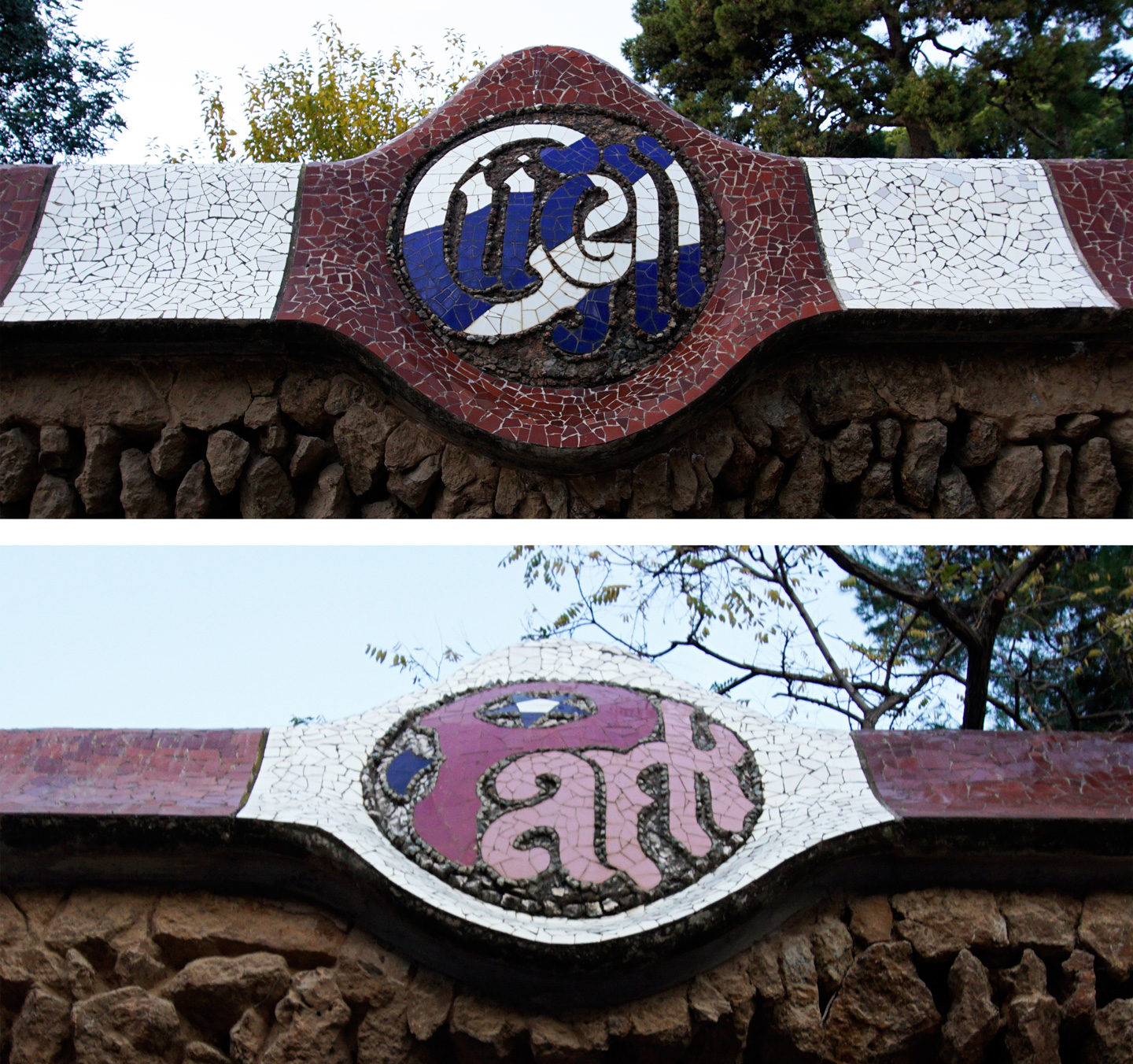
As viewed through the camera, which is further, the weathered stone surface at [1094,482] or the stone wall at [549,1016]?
the weathered stone surface at [1094,482]

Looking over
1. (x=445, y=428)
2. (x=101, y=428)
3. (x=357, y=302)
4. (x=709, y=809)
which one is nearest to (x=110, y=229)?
(x=101, y=428)

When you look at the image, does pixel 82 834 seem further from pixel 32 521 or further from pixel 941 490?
pixel 941 490

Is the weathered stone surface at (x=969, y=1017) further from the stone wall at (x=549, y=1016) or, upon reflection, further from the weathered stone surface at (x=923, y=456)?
the weathered stone surface at (x=923, y=456)

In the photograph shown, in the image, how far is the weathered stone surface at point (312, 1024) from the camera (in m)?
2.66

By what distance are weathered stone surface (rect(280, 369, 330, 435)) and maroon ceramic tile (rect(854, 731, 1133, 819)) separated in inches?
77.4

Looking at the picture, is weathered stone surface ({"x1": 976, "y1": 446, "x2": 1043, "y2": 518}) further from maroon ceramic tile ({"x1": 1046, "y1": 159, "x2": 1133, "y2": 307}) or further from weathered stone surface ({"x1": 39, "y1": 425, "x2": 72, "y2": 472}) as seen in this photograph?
weathered stone surface ({"x1": 39, "y1": 425, "x2": 72, "y2": 472})

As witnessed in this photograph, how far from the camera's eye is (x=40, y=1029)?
8.86ft

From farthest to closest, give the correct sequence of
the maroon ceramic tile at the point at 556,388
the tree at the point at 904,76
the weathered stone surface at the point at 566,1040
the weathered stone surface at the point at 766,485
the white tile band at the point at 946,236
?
the tree at the point at 904,76 → the weathered stone surface at the point at 766,485 → the white tile band at the point at 946,236 → the maroon ceramic tile at the point at 556,388 → the weathered stone surface at the point at 566,1040

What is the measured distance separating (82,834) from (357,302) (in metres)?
1.74

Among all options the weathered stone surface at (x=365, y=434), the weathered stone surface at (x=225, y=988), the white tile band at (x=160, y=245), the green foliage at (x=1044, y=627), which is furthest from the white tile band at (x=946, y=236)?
the weathered stone surface at (x=225, y=988)

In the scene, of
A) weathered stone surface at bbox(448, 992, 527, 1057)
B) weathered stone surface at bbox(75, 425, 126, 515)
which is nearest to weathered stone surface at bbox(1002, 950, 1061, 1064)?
weathered stone surface at bbox(448, 992, 527, 1057)

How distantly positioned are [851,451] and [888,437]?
0.13 meters

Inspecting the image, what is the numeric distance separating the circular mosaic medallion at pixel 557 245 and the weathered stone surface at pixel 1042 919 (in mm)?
1850

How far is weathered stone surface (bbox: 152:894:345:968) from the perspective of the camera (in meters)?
2.77
